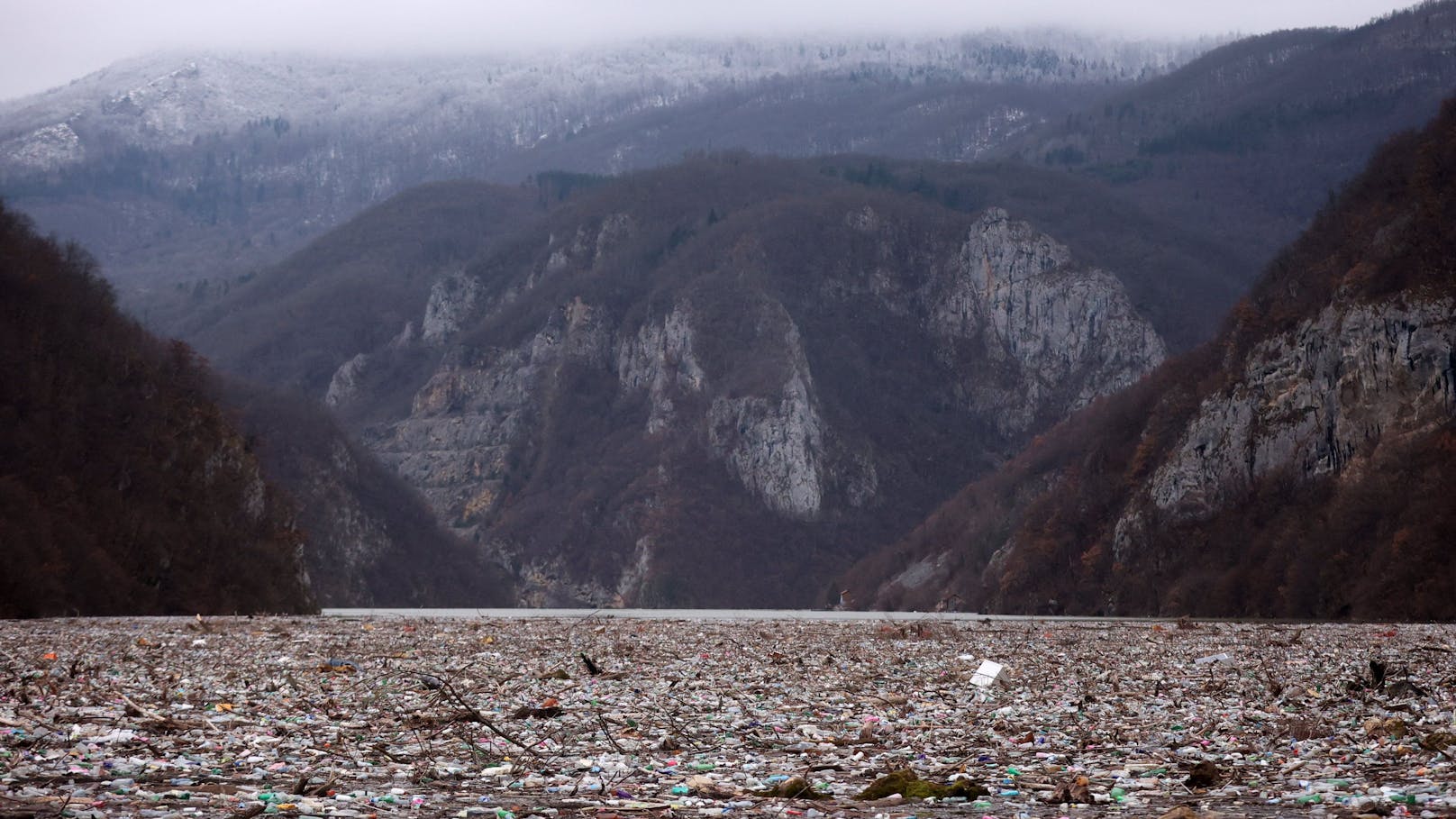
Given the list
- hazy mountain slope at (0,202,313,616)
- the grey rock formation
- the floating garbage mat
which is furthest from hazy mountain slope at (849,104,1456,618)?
hazy mountain slope at (0,202,313,616)

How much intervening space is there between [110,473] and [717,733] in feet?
255

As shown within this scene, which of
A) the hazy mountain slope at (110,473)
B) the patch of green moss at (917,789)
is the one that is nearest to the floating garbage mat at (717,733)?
the patch of green moss at (917,789)

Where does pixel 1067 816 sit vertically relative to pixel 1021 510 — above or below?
above

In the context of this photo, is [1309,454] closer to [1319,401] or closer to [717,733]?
[1319,401]

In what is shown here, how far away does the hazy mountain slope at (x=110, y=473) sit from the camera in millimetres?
74438

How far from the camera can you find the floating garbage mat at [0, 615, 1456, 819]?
537 inches

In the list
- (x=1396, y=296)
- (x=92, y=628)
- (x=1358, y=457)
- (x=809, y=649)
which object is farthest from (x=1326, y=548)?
(x=92, y=628)

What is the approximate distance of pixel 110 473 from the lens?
87.9 metres

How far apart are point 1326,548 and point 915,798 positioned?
288 ft

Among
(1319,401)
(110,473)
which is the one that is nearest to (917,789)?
(110,473)

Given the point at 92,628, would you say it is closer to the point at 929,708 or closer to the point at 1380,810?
the point at 929,708

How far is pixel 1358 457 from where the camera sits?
3991 inches

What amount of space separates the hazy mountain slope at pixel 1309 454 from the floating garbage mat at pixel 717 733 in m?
55.3

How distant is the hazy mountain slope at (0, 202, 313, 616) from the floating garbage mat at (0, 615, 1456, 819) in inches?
1710
